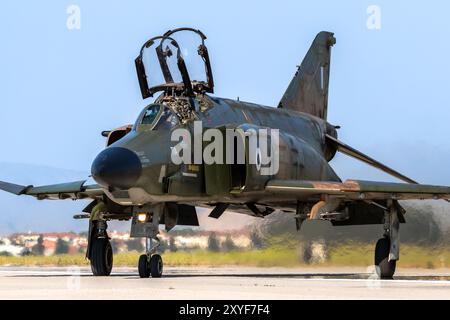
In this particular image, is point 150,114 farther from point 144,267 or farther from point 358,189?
point 358,189

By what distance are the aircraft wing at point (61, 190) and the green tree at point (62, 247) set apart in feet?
20.2

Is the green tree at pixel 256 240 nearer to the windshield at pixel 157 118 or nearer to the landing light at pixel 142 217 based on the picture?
the landing light at pixel 142 217

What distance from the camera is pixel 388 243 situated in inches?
789

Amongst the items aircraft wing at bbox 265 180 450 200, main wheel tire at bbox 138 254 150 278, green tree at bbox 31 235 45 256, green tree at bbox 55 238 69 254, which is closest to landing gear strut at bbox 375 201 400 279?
aircraft wing at bbox 265 180 450 200

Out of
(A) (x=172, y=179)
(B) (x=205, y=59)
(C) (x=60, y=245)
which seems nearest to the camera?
(A) (x=172, y=179)

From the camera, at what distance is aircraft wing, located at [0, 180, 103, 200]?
20.3 metres

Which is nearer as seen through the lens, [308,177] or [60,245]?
[308,177]

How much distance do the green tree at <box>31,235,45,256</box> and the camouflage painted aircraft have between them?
7.37 meters

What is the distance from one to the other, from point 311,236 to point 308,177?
9.05 feet

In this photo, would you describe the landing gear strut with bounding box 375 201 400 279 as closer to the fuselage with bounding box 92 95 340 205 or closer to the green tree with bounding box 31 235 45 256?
the fuselage with bounding box 92 95 340 205

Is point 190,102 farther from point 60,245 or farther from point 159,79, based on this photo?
point 60,245

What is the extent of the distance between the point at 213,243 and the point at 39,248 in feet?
22.7

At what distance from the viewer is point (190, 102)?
18.9 m
